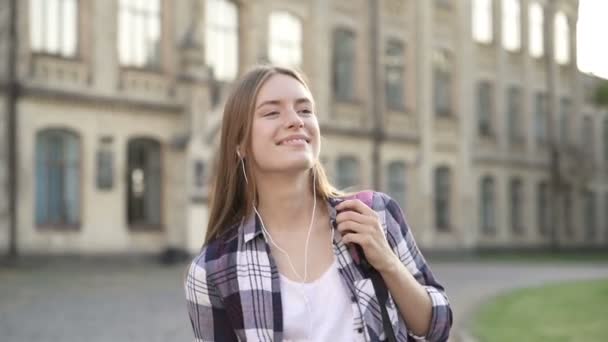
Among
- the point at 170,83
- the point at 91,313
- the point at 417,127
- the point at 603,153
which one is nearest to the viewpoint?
the point at 91,313

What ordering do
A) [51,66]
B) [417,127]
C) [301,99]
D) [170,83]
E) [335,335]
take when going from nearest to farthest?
[335,335] → [301,99] → [51,66] → [170,83] → [417,127]

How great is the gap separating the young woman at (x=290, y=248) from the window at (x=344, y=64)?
93.4 ft

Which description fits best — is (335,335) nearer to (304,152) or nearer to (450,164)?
(304,152)

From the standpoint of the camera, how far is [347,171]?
3117 centimetres

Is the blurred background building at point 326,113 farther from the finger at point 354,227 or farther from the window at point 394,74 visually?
the finger at point 354,227

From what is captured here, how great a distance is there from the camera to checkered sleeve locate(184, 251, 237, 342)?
2486 millimetres

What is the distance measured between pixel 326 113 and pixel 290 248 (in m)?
27.8

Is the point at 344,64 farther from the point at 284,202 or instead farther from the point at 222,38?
the point at 284,202

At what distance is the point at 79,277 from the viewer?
65.7 ft

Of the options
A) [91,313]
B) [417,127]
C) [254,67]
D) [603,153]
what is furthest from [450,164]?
[254,67]

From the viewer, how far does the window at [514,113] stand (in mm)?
40019

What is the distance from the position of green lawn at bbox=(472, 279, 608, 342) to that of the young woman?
8.39m

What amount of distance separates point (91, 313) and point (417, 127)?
2229cm

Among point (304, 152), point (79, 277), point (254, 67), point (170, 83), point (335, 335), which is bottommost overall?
point (79, 277)
